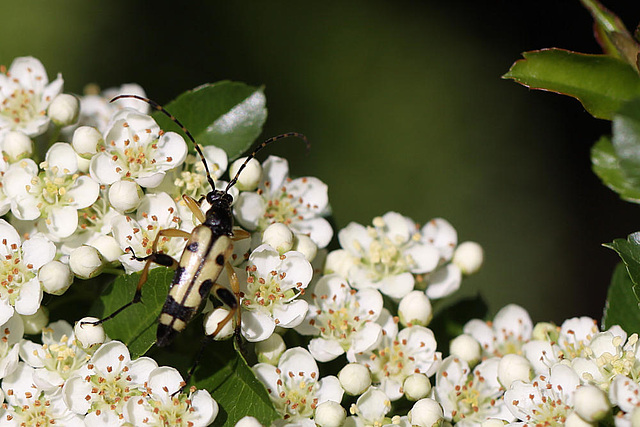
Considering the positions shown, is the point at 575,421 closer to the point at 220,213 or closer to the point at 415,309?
the point at 415,309

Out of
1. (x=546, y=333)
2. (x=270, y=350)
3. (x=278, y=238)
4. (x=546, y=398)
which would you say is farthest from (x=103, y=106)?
(x=546, y=398)

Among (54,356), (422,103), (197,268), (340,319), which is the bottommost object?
(422,103)

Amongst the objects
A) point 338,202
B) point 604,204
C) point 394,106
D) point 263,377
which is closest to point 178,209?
point 263,377

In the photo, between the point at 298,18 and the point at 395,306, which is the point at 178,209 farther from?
the point at 298,18

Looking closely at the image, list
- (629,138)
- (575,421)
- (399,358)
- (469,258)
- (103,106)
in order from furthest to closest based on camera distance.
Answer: (103,106) < (469,258) < (399,358) < (575,421) < (629,138)

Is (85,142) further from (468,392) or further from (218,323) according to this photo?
(468,392)

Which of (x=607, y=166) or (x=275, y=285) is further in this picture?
(x=607, y=166)

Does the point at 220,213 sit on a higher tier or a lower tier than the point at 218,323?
higher

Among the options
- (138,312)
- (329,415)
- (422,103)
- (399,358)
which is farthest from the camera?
(422,103)
